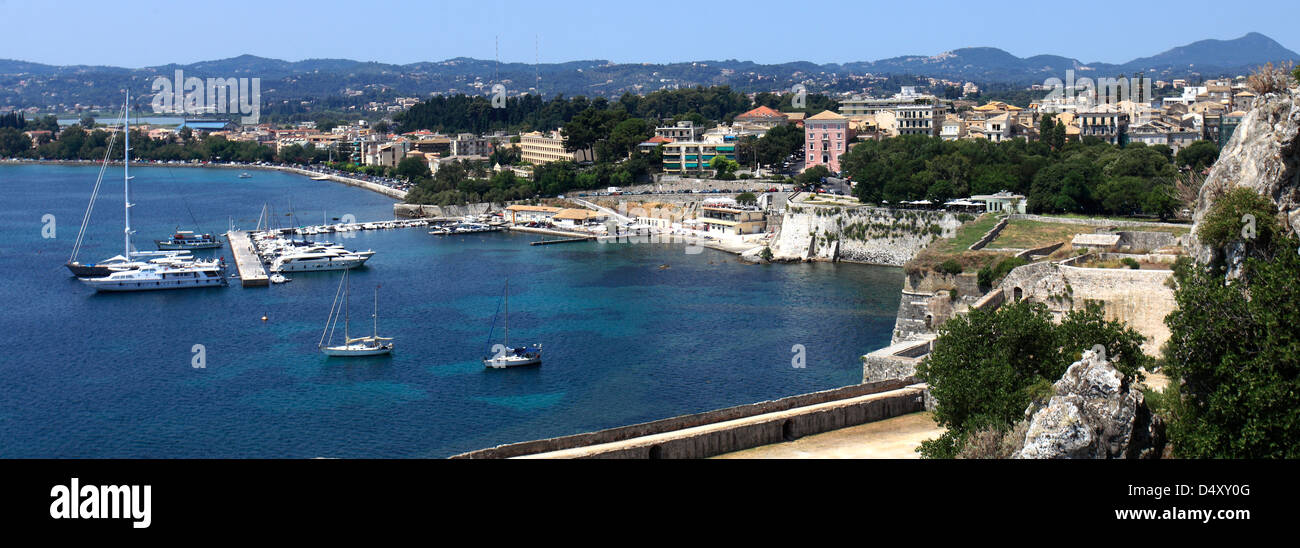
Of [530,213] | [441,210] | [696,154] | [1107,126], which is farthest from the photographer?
[696,154]

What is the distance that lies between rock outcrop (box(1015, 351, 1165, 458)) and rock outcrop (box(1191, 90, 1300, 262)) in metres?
2.27

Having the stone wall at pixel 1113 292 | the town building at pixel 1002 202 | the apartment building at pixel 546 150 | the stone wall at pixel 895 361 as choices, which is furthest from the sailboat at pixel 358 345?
the apartment building at pixel 546 150

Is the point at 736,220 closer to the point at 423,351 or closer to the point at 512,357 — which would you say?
the point at 423,351

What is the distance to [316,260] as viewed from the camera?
3456cm

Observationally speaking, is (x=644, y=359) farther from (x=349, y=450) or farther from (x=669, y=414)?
(x=349, y=450)

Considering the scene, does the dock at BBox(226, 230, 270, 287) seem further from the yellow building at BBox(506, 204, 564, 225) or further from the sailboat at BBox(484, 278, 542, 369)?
the sailboat at BBox(484, 278, 542, 369)

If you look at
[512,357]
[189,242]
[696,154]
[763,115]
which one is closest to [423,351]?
[512,357]

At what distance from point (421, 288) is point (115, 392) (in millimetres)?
11748

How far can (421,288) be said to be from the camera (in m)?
31.0

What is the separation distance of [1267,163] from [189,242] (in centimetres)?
3727

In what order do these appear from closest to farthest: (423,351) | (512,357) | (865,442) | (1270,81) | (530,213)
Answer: (1270,81) → (865,442) → (512,357) → (423,351) → (530,213)

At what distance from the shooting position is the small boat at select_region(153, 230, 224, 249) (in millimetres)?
40344

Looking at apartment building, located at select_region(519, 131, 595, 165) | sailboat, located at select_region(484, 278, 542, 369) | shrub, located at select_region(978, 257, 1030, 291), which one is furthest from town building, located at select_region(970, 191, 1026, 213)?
apartment building, located at select_region(519, 131, 595, 165)
